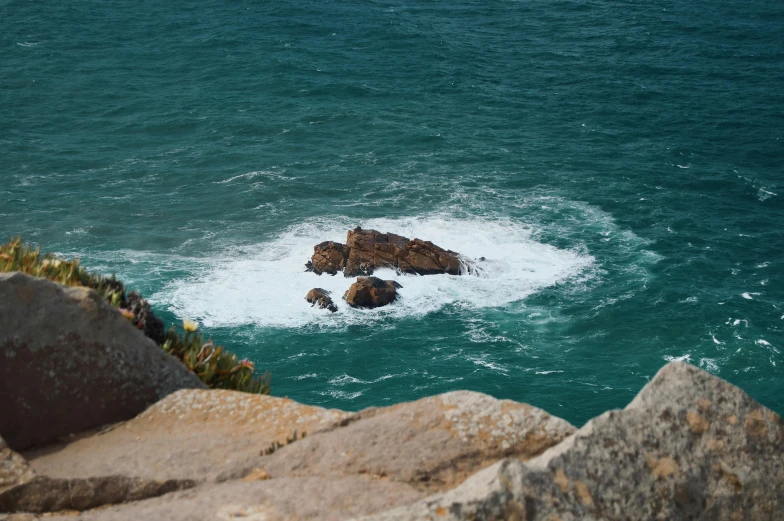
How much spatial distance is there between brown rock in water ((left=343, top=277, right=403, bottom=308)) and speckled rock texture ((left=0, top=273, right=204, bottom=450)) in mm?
47670

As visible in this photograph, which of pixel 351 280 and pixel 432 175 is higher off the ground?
pixel 432 175

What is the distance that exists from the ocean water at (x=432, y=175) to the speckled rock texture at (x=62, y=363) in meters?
36.7

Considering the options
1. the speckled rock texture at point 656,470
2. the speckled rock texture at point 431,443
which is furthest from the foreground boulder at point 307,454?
A: the speckled rock texture at point 656,470

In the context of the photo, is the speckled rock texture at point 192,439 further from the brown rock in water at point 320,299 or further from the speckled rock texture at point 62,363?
the brown rock in water at point 320,299

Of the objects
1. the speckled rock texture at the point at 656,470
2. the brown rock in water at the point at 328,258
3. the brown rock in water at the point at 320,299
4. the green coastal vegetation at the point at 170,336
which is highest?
the speckled rock texture at the point at 656,470

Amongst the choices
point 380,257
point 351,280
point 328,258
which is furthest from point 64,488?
point 380,257

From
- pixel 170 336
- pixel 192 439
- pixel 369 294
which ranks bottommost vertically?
pixel 369 294

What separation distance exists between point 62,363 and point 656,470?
672 cm

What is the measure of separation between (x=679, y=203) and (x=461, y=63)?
3635cm

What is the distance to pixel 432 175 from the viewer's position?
78.0 m

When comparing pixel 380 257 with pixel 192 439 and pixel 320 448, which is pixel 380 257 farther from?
pixel 320 448

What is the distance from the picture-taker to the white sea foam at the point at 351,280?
58688mm

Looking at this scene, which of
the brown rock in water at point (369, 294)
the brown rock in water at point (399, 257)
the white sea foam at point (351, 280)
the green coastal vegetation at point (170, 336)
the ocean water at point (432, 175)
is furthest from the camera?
the brown rock in water at point (399, 257)

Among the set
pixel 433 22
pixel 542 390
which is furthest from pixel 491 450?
pixel 433 22
